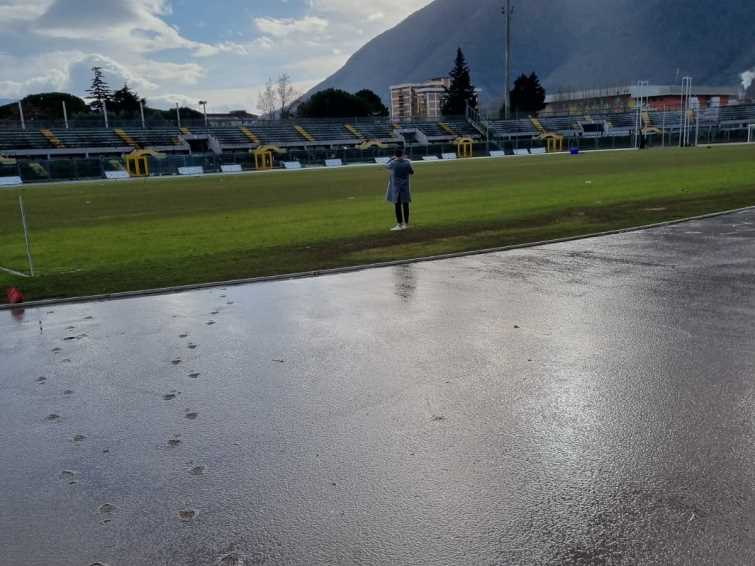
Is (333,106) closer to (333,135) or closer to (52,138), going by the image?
(333,135)

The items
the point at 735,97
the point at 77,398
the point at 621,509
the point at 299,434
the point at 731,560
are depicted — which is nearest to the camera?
the point at 731,560

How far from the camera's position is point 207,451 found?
4.39 m

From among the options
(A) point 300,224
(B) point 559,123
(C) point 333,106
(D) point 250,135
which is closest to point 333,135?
(D) point 250,135

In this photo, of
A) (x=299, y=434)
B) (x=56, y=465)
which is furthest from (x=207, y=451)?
(x=56, y=465)

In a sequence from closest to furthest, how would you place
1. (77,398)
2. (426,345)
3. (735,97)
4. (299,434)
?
1. (299,434)
2. (77,398)
3. (426,345)
4. (735,97)

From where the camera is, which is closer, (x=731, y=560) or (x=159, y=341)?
(x=731, y=560)

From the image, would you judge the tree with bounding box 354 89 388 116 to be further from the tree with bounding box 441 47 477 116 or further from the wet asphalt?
the wet asphalt

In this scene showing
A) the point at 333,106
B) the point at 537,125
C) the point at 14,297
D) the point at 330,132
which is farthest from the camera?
the point at 333,106

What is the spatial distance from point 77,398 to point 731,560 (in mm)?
4811

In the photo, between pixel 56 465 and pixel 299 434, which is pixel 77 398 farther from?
pixel 299 434

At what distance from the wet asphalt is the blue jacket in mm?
6832

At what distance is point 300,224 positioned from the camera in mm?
17797

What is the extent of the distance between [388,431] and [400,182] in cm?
1084

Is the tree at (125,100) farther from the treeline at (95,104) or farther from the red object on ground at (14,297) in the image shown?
the red object on ground at (14,297)
